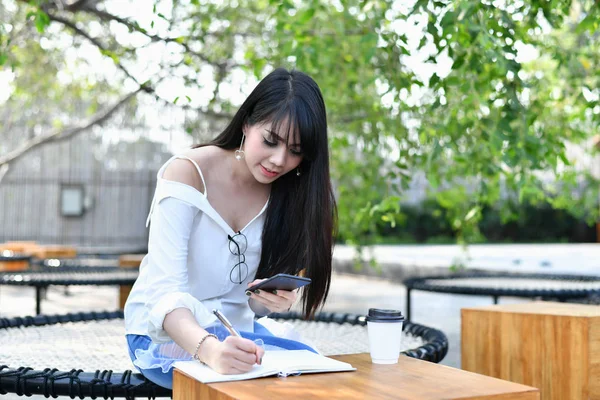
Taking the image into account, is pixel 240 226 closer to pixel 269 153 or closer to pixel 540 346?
pixel 269 153

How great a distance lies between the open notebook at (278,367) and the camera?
1.44 m

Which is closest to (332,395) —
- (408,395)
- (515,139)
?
(408,395)

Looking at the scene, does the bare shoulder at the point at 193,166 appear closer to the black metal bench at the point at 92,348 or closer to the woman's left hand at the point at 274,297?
the woman's left hand at the point at 274,297

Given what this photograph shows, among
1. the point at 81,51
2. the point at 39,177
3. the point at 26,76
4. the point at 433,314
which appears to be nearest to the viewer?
the point at 433,314

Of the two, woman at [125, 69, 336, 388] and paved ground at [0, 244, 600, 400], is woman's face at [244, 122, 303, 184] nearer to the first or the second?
woman at [125, 69, 336, 388]

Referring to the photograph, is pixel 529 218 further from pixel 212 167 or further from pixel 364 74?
pixel 212 167

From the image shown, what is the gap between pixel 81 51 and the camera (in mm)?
7965

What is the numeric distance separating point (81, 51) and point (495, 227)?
1321cm

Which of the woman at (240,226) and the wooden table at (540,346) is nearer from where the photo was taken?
the woman at (240,226)

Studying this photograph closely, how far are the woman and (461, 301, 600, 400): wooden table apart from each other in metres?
0.70

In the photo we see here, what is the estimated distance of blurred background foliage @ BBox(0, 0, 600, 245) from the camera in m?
3.16

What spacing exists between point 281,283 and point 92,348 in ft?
3.93

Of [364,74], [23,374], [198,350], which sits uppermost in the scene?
[364,74]

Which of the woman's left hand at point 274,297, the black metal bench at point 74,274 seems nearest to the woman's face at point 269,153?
the woman's left hand at point 274,297
